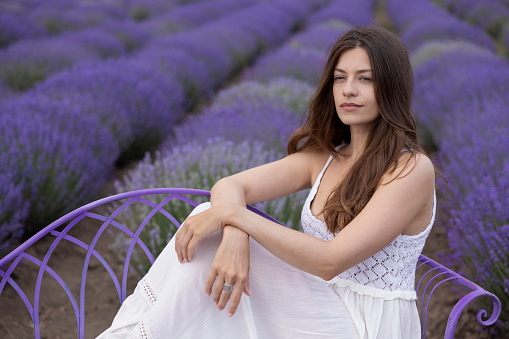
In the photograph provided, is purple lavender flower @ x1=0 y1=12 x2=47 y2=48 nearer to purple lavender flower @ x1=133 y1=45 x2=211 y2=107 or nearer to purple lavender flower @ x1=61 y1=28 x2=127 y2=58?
purple lavender flower @ x1=61 y1=28 x2=127 y2=58

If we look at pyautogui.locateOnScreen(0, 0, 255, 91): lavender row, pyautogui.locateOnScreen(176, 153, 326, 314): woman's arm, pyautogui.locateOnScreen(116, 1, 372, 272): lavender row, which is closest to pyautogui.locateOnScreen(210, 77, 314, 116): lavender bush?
pyautogui.locateOnScreen(116, 1, 372, 272): lavender row

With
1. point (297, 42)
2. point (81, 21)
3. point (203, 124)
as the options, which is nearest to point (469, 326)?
point (203, 124)

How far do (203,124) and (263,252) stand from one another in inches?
93.8

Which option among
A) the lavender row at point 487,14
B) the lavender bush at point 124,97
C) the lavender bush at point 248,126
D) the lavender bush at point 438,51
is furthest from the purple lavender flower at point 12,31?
the lavender row at point 487,14

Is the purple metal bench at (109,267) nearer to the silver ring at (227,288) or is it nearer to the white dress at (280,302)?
the white dress at (280,302)

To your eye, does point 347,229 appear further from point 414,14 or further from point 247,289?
point 414,14

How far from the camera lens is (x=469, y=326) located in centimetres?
262

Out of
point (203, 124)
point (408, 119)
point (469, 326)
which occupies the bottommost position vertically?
point (469, 326)

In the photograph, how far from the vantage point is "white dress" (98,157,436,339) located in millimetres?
1437

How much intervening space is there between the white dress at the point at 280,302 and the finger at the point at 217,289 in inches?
2.2

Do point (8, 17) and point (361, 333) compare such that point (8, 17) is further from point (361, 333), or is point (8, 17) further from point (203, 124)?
point (361, 333)

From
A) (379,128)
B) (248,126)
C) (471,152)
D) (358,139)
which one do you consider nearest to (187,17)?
(248,126)

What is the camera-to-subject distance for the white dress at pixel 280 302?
56.6 inches

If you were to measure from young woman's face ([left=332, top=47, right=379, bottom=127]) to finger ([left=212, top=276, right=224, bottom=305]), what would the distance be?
584 millimetres
